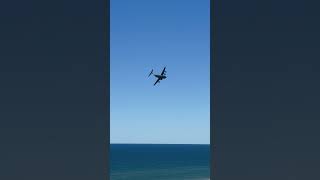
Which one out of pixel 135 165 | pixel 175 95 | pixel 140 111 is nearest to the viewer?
pixel 140 111

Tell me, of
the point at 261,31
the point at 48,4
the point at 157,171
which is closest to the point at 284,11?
the point at 261,31

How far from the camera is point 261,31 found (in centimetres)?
352

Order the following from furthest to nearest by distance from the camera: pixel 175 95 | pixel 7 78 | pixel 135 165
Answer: pixel 175 95, pixel 135 165, pixel 7 78

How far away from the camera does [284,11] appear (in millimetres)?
3514

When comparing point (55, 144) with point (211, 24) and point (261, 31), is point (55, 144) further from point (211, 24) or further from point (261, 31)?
point (261, 31)

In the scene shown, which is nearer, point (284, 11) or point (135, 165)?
point (284, 11)

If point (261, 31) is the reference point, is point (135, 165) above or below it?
below

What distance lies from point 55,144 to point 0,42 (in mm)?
804

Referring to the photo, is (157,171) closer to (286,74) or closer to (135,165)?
(135,165)

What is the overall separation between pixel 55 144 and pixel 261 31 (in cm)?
166

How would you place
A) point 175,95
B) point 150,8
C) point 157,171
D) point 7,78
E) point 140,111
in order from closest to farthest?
point 7,78, point 150,8, point 140,111, point 157,171, point 175,95

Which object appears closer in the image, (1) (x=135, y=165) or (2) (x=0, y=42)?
(2) (x=0, y=42)

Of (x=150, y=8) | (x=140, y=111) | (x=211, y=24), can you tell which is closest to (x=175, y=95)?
(x=140, y=111)

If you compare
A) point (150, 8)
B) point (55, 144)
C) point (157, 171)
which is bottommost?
point (157, 171)
